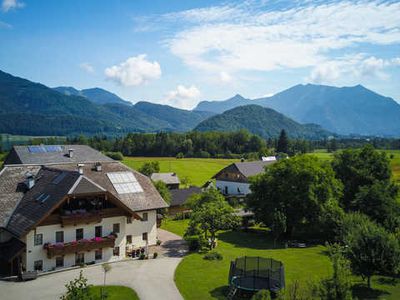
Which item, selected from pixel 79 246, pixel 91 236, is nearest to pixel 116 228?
pixel 91 236

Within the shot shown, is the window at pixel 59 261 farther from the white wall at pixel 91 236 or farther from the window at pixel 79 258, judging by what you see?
the window at pixel 79 258

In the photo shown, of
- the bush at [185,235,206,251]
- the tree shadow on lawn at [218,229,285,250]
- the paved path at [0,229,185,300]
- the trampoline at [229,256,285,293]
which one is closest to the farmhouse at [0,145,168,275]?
the paved path at [0,229,185,300]

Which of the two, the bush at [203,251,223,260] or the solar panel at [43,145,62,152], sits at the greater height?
the solar panel at [43,145,62,152]

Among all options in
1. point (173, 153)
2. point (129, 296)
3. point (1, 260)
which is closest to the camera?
point (129, 296)

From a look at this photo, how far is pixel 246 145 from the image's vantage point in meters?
187

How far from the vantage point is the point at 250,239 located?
53.5 metres

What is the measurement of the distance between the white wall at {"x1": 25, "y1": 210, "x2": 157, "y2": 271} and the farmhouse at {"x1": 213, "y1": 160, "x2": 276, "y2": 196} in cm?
4377

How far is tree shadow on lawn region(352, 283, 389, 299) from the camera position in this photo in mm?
32562

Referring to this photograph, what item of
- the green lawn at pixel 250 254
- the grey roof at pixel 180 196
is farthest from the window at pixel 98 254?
the grey roof at pixel 180 196

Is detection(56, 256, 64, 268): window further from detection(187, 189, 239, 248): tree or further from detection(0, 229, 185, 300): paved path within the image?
detection(187, 189, 239, 248): tree

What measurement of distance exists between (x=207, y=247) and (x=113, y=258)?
410 inches

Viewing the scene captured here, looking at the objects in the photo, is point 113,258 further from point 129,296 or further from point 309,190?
point 309,190

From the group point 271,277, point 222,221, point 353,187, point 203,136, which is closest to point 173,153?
point 203,136

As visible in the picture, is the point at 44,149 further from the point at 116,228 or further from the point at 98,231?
the point at 98,231
